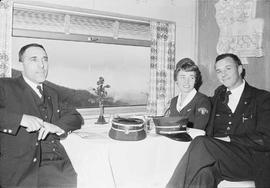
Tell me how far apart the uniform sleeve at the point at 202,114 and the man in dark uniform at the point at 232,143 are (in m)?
0.10

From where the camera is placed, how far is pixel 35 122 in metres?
2.13

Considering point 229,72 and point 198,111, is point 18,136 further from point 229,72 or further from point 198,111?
point 229,72

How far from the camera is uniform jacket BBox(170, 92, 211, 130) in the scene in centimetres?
296

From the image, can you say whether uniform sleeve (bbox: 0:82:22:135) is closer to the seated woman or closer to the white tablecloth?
the white tablecloth

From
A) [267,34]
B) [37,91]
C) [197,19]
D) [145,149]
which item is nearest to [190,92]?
[145,149]

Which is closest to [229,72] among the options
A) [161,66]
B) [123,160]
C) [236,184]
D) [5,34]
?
[236,184]

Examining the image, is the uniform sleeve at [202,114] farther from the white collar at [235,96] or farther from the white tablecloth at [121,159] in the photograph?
the white tablecloth at [121,159]

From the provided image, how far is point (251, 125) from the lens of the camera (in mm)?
2799

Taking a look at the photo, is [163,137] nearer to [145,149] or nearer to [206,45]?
[145,149]

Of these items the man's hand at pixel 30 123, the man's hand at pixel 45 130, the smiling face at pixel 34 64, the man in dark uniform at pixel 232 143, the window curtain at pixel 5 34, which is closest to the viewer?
the man's hand at pixel 30 123

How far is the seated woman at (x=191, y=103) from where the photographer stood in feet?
9.74

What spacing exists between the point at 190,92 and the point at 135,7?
66.6 inches

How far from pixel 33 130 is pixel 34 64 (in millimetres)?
668

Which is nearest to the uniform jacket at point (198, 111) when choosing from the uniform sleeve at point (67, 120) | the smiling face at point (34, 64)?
the uniform sleeve at point (67, 120)
